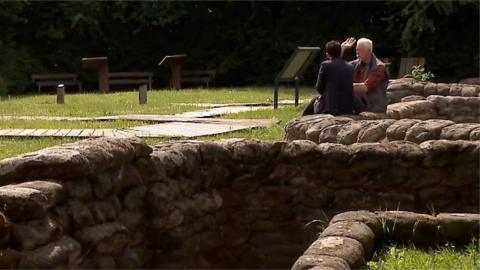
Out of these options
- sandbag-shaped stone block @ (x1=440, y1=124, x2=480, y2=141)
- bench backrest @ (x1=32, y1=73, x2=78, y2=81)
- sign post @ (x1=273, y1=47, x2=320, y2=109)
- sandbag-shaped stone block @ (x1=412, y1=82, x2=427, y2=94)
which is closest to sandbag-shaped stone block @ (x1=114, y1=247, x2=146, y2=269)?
sandbag-shaped stone block @ (x1=440, y1=124, x2=480, y2=141)

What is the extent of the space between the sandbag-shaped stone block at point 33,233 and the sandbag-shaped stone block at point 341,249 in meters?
1.27

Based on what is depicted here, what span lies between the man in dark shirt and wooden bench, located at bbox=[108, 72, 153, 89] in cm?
1475

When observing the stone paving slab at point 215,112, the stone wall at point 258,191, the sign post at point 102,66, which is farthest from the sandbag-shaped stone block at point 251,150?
the sign post at point 102,66

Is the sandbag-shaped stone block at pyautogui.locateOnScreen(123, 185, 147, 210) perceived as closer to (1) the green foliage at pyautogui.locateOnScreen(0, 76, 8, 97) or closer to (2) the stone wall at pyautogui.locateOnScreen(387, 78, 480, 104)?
(2) the stone wall at pyautogui.locateOnScreen(387, 78, 480, 104)

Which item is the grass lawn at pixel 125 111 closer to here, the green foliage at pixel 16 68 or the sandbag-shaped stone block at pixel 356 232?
the sandbag-shaped stone block at pixel 356 232

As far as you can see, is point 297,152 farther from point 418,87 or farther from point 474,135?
point 418,87

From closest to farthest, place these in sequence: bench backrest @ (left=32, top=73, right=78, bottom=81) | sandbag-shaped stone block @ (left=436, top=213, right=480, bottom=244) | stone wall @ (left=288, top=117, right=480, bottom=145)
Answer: sandbag-shaped stone block @ (left=436, top=213, right=480, bottom=244), stone wall @ (left=288, top=117, right=480, bottom=145), bench backrest @ (left=32, top=73, right=78, bottom=81)

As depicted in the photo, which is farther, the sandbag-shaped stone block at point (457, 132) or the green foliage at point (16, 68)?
the green foliage at point (16, 68)

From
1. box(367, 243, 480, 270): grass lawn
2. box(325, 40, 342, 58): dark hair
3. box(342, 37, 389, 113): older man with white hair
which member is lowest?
box(367, 243, 480, 270): grass lawn

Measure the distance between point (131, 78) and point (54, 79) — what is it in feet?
6.62

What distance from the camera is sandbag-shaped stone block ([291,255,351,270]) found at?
4.05m

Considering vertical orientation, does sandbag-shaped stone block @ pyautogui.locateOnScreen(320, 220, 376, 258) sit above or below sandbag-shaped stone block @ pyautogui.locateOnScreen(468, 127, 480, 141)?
below

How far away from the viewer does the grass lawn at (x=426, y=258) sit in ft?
15.5

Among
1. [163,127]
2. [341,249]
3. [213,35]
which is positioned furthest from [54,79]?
[341,249]
